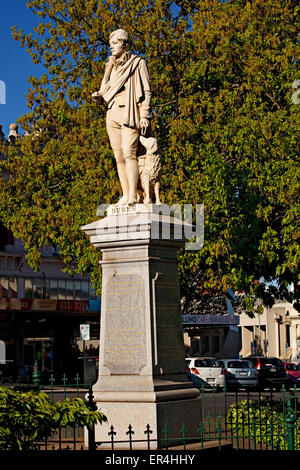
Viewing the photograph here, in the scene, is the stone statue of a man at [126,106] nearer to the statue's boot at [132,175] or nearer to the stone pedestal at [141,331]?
the statue's boot at [132,175]

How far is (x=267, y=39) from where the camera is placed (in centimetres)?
2028

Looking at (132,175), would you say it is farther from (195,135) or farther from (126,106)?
(195,135)

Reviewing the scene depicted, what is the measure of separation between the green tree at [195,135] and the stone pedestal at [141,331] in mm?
6500

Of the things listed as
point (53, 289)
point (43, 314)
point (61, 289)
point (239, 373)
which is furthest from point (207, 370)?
point (61, 289)

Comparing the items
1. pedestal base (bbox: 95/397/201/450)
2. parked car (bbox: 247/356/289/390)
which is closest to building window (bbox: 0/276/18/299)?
parked car (bbox: 247/356/289/390)

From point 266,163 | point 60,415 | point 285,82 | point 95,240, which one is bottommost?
point 60,415

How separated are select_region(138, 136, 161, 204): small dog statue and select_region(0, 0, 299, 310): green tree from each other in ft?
20.1

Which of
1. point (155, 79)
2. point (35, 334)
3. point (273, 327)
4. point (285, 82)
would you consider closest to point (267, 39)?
point (285, 82)

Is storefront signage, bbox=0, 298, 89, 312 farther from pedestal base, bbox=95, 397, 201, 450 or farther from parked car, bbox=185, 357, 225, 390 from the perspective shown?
pedestal base, bbox=95, 397, 201, 450

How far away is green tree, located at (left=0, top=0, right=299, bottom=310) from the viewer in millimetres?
18875

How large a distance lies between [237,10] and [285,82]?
2.71 m

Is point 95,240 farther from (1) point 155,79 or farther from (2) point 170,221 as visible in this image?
(1) point 155,79

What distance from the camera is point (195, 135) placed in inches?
836

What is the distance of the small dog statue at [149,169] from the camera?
12.1 meters
